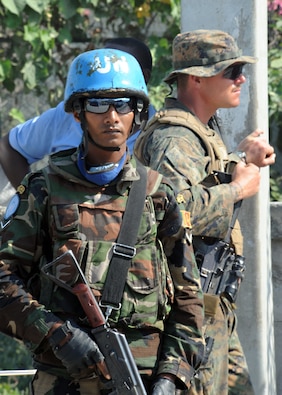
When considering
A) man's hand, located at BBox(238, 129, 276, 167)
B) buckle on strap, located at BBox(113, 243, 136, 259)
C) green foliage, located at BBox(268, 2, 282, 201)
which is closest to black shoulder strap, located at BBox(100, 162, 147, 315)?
buckle on strap, located at BBox(113, 243, 136, 259)

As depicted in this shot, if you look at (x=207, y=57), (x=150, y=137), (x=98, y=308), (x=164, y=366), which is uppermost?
(x=207, y=57)

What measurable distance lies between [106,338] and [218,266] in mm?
1230

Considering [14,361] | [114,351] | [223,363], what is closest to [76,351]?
[114,351]

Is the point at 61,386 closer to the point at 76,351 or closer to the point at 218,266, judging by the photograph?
the point at 76,351

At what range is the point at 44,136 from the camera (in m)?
5.65

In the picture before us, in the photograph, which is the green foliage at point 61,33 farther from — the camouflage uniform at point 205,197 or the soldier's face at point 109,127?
the soldier's face at point 109,127

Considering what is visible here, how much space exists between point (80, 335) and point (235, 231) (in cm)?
144

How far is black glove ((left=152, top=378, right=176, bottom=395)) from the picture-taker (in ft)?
10.6

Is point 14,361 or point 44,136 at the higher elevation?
point 44,136

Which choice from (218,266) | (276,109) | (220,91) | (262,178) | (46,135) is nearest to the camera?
(218,266)

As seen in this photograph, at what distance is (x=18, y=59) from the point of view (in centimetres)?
834

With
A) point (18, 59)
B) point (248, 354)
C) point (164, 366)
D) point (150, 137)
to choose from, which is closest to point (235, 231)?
point (150, 137)

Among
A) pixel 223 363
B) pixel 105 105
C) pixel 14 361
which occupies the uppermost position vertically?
pixel 105 105

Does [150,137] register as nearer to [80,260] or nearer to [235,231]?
[235,231]
